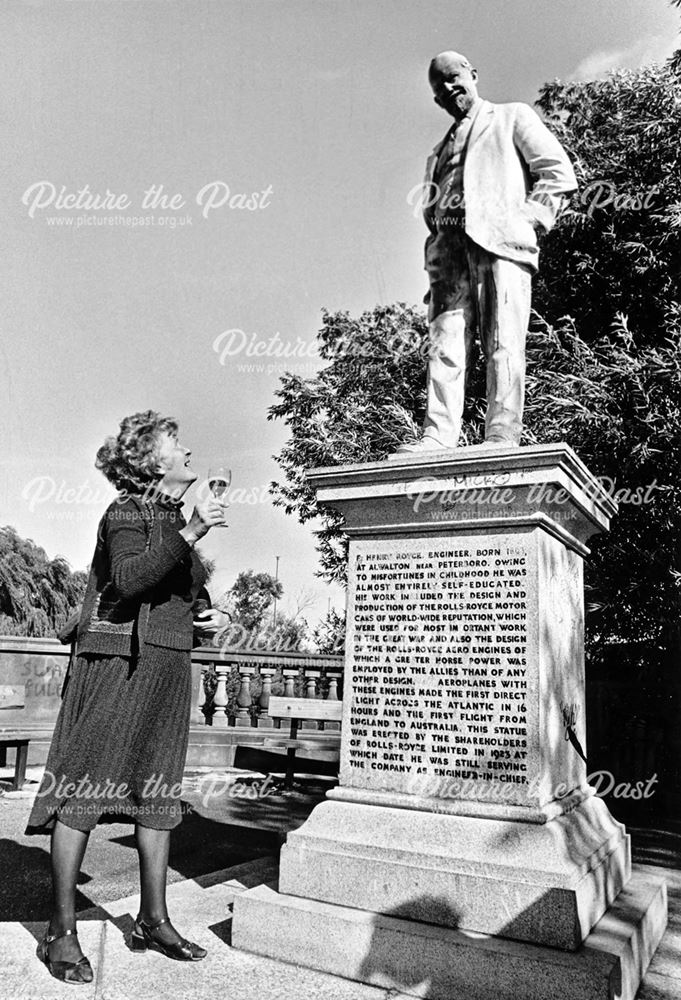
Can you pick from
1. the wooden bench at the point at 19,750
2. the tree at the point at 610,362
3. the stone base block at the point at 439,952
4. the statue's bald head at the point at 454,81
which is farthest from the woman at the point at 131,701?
the tree at the point at 610,362

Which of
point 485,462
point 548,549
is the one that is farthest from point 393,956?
point 485,462

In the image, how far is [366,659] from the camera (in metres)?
4.30

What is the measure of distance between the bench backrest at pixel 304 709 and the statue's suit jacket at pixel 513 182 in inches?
215

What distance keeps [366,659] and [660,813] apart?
7314mm

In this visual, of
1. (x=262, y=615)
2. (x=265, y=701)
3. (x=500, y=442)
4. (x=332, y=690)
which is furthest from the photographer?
(x=262, y=615)

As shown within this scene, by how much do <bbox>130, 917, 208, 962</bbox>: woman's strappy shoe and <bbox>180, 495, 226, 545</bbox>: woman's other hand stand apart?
167 centimetres

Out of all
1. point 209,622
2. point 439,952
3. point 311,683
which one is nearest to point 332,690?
point 311,683

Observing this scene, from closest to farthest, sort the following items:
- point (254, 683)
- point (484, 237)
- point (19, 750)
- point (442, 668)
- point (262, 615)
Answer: point (442, 668)
point (484, 237)
point (19, 750)
point (254, 683)
point (262, 615)

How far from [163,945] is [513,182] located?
14.4 feet

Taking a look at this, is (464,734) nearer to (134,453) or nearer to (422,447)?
(422,447)

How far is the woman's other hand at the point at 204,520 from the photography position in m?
3.46

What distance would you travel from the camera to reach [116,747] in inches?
136

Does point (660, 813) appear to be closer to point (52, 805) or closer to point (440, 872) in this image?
point (440, 872)

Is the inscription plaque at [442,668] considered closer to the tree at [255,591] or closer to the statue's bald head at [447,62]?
the statue's bald head at [447,62]
